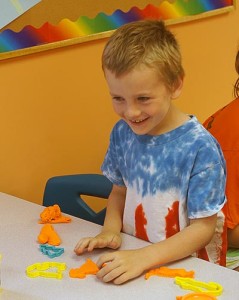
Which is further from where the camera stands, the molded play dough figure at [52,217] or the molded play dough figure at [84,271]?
the molded play dough figure at [52,217]

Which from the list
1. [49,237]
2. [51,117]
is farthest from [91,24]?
[49,237]

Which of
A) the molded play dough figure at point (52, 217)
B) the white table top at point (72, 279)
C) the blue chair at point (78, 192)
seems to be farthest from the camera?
the blue chair at point (78, 192)

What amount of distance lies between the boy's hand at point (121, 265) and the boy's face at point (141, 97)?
0.24 m

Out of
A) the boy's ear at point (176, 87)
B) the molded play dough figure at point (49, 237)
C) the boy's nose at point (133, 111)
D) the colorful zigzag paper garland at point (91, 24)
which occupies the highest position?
the colorful zigzag paper garland at point (91, 24)

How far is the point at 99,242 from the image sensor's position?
1.00 m

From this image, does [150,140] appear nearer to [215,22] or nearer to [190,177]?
[190,177]

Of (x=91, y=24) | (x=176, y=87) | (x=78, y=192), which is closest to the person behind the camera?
(x=176, y=87)

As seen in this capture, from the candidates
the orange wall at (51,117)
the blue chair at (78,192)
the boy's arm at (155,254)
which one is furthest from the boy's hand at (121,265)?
the orange wall at (51,117)

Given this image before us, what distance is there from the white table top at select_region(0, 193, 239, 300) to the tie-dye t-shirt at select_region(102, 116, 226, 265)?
0.07 meters

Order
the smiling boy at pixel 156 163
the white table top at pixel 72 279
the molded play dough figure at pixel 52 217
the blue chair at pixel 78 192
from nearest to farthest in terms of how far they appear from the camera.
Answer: the white table top at pixel 72 279
the smiling boy at pixel 156 163
the molded play dough figure at pixel 52 217
the blue chair at pixel 78 192

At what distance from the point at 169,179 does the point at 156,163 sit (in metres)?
0.04

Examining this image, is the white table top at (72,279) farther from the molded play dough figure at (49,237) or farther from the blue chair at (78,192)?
the blue chair at (78,192)

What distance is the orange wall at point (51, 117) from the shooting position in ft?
5.08

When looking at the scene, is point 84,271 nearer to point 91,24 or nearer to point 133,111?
point 133,111
